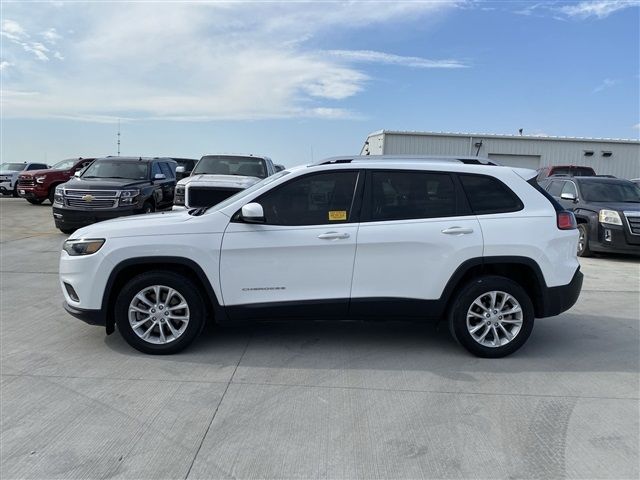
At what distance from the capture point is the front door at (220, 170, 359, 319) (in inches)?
175

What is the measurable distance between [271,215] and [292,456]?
2.12 meters

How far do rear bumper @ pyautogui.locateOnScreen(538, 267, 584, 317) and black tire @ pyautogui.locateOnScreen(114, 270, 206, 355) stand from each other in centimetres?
307

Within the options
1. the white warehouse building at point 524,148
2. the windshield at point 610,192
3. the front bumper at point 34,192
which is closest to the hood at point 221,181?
the windshield at point 610,192

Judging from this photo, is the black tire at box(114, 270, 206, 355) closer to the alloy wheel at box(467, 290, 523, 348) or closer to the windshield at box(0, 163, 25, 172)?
the alloy wheel at box(467, 290, 523, 348)

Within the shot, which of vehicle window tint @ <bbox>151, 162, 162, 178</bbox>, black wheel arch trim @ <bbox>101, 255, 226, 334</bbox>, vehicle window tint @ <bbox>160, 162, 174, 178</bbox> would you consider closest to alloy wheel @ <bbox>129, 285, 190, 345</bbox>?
black wheel arch trim @ <bbox>101, 255, 226, 334</bbox>

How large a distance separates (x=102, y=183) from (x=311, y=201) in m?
8.43

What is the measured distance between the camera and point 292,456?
3.05 metres

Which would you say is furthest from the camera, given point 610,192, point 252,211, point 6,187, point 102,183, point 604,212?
point 6,187

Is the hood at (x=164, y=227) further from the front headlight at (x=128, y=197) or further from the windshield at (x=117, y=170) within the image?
the windshield at (x=117, y=170)

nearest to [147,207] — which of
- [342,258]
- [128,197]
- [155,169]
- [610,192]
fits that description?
[128,197]

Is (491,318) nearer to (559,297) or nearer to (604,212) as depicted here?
(559,297)

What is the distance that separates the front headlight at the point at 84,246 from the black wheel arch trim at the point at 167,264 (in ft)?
0.85

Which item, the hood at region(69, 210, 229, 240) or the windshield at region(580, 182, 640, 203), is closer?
the hood at region(69, 210, 229, 240)

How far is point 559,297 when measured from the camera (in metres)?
4.65
